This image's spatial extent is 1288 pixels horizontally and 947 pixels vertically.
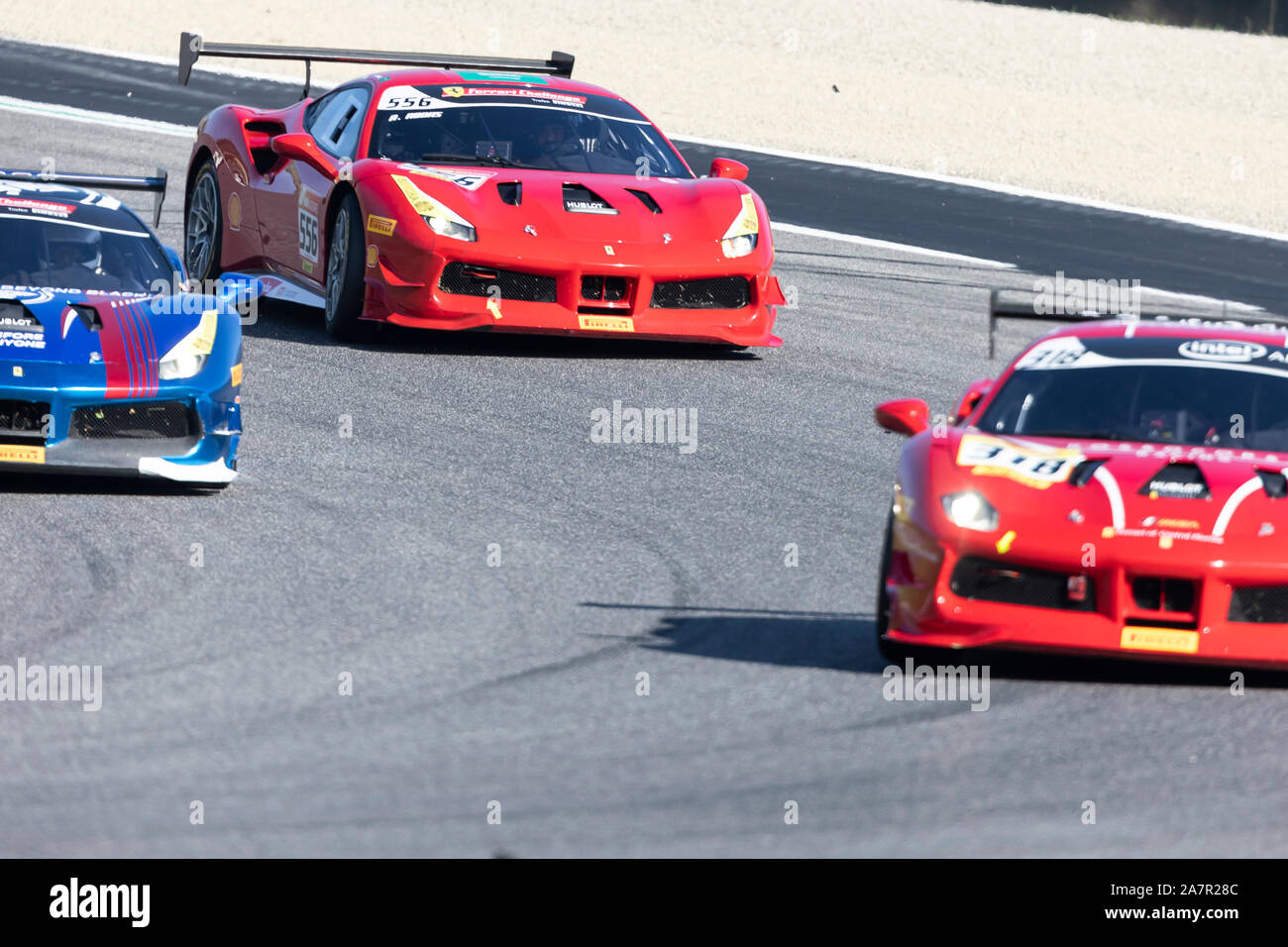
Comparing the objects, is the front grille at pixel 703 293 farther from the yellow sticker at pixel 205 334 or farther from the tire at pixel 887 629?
the tire at pixel 887 629

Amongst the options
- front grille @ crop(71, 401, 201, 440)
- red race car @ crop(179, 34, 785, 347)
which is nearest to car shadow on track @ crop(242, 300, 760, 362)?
red race car @ crop(179, 34, 785, 347)

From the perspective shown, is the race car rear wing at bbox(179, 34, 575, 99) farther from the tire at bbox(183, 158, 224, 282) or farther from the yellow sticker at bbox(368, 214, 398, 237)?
the yellow sticker at bbox(368, 214, 398, 237)

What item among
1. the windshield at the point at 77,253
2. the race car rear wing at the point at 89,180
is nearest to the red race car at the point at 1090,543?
the windshield at the point at 77,253

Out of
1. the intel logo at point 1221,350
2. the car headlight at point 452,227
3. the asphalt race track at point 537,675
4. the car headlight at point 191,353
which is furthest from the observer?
the car headlight at point 452,227

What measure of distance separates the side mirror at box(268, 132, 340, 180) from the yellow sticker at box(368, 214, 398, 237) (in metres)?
0.64

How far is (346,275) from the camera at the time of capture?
12977mm

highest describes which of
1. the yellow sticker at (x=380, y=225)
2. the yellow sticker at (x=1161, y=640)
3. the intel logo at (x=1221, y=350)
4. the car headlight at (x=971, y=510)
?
the intel logo at (x=1221, y=350)

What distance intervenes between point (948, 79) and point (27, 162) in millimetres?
14784

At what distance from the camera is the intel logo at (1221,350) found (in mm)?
8086

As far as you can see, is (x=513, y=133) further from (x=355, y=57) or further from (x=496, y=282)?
(x=355, y=57)

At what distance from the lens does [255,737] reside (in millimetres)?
6277

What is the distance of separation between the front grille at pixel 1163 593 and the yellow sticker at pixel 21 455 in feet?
14.3

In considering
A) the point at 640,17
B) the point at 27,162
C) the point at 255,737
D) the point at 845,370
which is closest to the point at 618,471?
the point at 845,370

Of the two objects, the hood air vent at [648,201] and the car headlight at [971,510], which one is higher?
the car headlight at [971,510]
